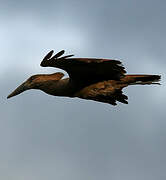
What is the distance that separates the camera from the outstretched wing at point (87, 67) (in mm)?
17641

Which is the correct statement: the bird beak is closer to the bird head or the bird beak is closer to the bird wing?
the bird head

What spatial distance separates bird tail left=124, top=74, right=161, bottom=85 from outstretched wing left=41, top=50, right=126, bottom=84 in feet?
0.73

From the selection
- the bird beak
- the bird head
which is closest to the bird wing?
the bird head

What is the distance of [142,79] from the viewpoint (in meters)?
18.1

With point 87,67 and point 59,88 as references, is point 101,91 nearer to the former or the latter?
point 87,67

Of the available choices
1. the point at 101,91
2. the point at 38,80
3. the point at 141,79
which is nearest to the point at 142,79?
the point at 141,79

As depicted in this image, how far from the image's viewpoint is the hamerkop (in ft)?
58.2

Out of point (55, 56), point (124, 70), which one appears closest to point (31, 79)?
point (55, 56)

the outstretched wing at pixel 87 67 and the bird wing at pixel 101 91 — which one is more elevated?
the outstretched wing at pixel 87 67

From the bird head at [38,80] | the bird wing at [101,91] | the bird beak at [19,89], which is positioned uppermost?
the bird head at [38,80]

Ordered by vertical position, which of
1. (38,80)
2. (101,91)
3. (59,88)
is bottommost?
(101,91)

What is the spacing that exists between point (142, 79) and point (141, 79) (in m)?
0.03

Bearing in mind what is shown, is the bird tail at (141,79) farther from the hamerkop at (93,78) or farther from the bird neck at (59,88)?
the bird neck at (59,88)

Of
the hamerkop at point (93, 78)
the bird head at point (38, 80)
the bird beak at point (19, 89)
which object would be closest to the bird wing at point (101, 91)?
the hamerkop at point (93, 78)
